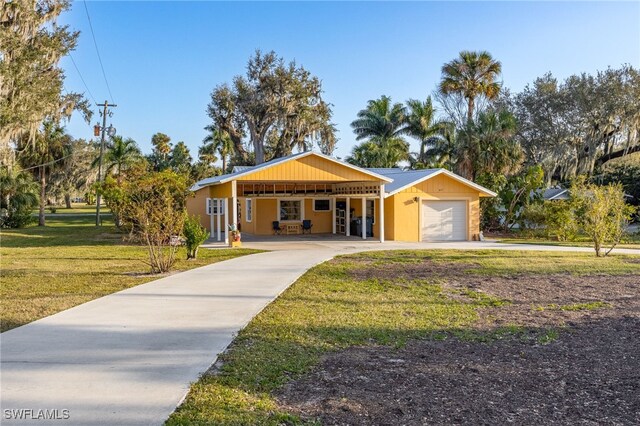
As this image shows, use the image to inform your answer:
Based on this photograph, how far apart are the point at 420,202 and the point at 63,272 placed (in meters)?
15.2

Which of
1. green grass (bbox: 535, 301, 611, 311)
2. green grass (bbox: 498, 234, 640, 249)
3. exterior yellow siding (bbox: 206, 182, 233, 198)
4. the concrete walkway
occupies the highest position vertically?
exterior yellow siding (bbox: 206, 182, 233, 198)

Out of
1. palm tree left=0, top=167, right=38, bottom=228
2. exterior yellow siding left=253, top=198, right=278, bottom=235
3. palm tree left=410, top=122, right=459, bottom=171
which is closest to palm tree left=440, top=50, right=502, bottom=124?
palm tree left=410, top=122, right=459, bottom=171

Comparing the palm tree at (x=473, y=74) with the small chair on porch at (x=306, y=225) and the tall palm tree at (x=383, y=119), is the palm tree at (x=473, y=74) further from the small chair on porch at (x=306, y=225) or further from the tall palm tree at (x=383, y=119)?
the small chair on porch at (x=306, y=225)

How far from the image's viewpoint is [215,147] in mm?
59438

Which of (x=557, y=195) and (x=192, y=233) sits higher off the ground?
(x=557, y=195)

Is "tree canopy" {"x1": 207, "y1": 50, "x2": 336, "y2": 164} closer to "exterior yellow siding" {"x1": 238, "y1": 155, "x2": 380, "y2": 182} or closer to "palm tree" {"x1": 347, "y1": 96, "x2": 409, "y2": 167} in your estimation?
"palm tree" {"x1": 347, "y1": 96, "x2": 409, "y2": 167}

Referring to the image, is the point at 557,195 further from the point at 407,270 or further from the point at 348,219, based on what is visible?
the point at 407,270

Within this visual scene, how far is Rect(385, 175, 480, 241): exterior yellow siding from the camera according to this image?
22.7m

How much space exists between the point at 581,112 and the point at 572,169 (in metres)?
4.34

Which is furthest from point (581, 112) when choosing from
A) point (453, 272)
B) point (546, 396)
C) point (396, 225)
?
point (546, 396)

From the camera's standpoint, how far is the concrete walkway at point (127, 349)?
410cm

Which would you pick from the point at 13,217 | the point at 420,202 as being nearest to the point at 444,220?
the point at 420,202

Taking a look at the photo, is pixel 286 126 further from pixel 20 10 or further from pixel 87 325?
pixel 87 325

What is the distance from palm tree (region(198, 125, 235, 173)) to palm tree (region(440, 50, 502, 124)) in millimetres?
27026
